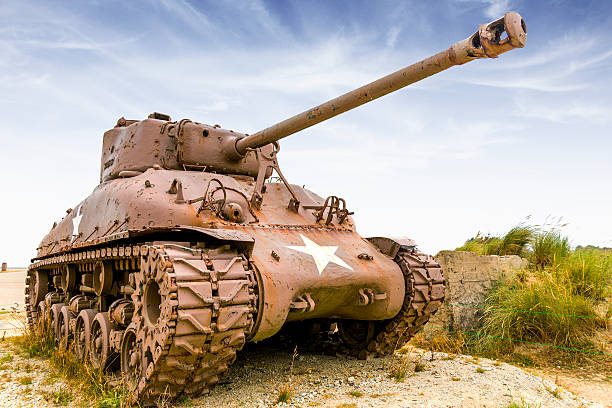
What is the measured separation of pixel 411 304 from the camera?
6.26 meters

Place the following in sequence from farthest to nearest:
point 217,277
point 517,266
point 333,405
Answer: point 517,266, point 333,405, point 217,277

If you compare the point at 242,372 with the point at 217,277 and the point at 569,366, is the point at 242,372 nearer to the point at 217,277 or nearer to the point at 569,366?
the point at 217,277

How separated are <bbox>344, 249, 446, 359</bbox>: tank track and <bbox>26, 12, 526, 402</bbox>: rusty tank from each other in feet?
0.06

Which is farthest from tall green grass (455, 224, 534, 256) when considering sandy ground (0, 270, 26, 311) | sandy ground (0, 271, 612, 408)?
sandy ground (0, 270, 26, 311)

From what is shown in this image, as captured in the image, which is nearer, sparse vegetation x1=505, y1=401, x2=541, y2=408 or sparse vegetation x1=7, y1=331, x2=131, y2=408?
sparse vegetation x1=505, y1=401, x2=541, y2=408

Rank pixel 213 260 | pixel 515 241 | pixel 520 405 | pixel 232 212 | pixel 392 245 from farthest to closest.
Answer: pixel 515 241 → pixel 392 245 → pixel 232 212 → pixel 520 405 → pixel 213 260

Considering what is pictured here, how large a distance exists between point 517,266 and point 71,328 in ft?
24.3

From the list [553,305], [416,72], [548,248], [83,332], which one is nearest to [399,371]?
[553,305]

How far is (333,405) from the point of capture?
5.05m

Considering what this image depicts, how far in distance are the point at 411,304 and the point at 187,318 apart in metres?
3.08

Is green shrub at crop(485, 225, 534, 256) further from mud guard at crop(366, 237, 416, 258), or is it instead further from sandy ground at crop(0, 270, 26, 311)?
sandy ground at crop(0, 270, 26, 311)

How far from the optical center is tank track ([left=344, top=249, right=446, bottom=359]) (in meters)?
6.30

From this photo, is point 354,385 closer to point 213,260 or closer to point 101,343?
point 213,260

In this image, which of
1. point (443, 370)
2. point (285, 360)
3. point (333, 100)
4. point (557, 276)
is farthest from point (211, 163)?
point (557, 276)
